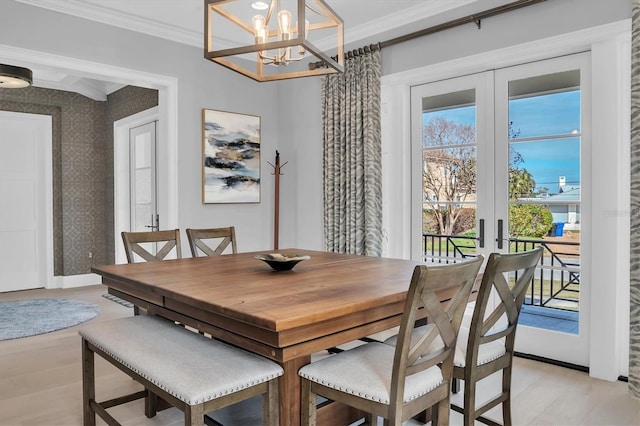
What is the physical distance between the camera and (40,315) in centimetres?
465

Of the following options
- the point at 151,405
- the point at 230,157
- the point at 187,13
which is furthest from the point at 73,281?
the point at 151,405

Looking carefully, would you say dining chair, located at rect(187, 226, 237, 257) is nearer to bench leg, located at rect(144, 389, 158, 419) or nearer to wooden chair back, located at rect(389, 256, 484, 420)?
bench leg, located at rect(144, 389, 158, 419)

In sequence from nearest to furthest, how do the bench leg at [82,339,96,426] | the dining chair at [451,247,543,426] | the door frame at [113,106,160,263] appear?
the dining chair at [451,247,543,426], the bench leg at [82,339,96,426], the door frame at [113,106,160,263]

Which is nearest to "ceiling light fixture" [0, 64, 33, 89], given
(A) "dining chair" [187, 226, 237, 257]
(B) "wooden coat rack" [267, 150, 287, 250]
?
(A) "dining chair" [187, 226, 237, 257]

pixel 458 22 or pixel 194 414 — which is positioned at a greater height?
pixel 458 22

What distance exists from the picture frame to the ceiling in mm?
778

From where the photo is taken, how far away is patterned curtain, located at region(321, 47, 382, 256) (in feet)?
13.3

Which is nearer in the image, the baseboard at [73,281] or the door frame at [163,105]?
the door frame at [163,105]

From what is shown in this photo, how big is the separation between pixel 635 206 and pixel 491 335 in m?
1.39

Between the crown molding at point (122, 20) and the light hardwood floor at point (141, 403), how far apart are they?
266 cm

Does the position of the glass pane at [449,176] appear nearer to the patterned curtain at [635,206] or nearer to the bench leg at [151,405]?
the patterned curtain at [635,206]

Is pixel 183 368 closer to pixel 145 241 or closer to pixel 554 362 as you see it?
pixel 145 241

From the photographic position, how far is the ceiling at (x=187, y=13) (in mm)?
3637

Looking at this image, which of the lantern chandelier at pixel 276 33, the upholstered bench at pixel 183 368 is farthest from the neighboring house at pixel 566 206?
the upholstered bench at pixel 183 368
